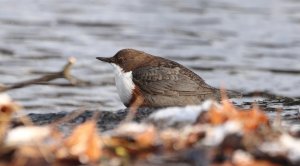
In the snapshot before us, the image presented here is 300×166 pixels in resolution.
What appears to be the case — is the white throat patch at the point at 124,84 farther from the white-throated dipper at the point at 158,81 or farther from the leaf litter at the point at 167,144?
the leaf litter at the point at 167,144

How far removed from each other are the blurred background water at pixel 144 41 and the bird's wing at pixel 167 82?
148cm

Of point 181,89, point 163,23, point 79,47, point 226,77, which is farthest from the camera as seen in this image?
point 163,23

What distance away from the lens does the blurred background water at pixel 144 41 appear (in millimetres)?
11180

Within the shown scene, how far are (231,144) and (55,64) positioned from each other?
8.49 meters

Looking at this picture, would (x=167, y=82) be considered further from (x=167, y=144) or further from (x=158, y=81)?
(x=167, y=144)

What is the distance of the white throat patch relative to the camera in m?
7.93

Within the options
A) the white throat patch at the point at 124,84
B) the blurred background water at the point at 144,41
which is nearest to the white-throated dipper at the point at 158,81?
the white throat patch at the point at 124,84

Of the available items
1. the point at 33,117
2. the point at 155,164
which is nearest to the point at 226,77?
the point at 33,117

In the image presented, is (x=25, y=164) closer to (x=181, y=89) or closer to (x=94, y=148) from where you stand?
(x=94, y=148)

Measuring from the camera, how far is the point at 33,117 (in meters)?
6.50

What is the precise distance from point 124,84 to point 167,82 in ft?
1.85

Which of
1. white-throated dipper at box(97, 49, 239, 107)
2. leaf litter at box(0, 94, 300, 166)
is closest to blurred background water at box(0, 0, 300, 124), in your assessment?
white-throated dipper at box(97, 49, 239, 107)

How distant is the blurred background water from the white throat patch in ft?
4.84

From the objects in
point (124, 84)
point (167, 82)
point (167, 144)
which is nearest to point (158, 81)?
point (167, 82)
